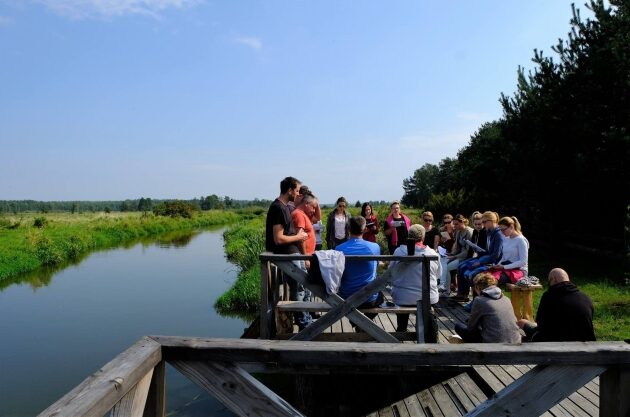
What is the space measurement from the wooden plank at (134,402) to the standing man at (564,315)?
3.71 meters

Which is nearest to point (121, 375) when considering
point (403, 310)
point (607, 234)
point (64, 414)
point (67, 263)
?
A: point (64, 414)

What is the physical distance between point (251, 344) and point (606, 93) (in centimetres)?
1260

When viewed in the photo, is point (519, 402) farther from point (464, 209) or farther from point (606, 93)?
point (464, 209)

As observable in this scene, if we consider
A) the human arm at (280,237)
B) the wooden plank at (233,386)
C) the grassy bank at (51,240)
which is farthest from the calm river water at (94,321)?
the wooden plank at (233,386)

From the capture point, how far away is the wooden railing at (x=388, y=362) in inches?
83.8

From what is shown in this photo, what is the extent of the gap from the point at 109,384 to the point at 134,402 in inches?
12.3

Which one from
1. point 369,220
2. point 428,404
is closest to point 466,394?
point 428,404

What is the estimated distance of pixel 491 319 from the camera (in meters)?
4.86

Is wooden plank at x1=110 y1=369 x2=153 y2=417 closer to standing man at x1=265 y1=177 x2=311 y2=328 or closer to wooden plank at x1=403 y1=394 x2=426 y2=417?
wooden plank at x1=403 y1=394 x2=426 y2=417

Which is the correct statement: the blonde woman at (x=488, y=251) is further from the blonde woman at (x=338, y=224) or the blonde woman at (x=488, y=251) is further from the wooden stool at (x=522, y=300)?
the blonde woman at (x=338, y=224)

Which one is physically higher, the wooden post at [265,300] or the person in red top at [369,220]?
the person in red top at [369,220]

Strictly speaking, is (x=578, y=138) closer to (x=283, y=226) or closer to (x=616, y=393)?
(x=283, y=226)

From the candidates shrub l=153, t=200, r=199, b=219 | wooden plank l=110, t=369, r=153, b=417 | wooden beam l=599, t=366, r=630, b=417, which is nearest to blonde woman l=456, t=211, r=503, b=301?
wooden beam l=599, t=366, r=630, b=417

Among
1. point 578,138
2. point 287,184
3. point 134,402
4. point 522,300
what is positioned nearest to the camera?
point 134,402
